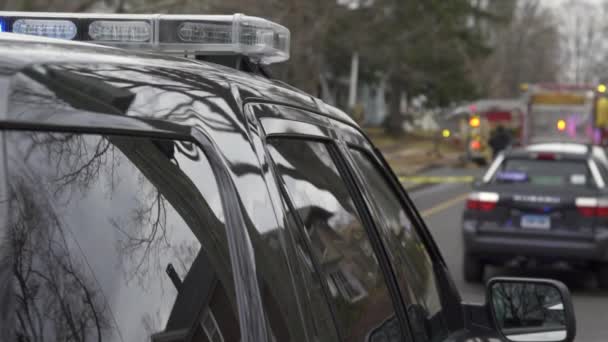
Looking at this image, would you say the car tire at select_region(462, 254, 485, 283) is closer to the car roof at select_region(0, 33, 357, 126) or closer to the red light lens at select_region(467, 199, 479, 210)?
the red light lens at select_region(467, 199, 479, 210)

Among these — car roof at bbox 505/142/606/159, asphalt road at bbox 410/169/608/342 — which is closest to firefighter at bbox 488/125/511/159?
asphalt road at bbox 410/169/608/342

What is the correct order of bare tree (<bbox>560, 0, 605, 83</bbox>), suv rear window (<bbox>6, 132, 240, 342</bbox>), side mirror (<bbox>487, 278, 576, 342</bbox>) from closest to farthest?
suv rear window (<bbox>6, 132, 240, 342</bbox>)
side mirror (<bbox>487, 278, 576, 342</bbox>)
bare tree (<bbox>560, 0, 605, 83</bbox>)

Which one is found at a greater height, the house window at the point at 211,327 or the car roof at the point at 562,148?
the house window at the point at 211,327

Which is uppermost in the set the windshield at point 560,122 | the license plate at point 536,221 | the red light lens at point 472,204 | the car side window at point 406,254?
the car side window at point 406,254

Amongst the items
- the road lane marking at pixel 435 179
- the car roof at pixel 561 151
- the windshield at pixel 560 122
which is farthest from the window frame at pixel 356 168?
the windshield at pixel 560 122

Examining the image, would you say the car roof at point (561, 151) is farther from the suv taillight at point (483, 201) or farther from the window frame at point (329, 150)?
the window frame at point (329, 150)

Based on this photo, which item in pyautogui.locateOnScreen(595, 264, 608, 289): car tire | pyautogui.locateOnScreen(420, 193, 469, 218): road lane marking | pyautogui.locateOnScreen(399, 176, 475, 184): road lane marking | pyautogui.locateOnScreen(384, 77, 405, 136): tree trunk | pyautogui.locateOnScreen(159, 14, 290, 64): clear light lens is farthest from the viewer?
pyautogui.locateOnScreen(384, 77, 405, 136): tree trunk

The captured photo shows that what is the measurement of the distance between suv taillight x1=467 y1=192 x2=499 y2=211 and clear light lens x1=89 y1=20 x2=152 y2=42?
10960 mm

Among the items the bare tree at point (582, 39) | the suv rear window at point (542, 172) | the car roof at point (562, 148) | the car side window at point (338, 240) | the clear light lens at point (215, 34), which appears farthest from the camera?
the bare tree at point (582, 39)

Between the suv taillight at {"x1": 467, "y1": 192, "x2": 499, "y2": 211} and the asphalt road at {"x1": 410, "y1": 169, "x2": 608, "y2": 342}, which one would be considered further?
the suv taillight at {"x1": 467, "y1": 192, "x2": 499, "y2": 211}

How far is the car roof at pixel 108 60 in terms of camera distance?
1.90 meters

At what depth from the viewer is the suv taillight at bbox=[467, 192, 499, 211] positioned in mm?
13594

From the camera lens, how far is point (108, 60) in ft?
6.91

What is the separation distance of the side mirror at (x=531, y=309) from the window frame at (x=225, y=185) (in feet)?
5.62
